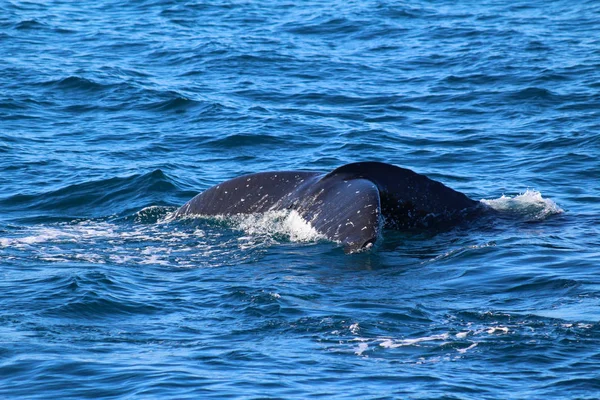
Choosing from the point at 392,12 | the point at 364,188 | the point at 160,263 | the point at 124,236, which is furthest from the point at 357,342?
the point at 392,12

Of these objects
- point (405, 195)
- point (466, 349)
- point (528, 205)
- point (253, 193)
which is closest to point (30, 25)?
point (253, 193)

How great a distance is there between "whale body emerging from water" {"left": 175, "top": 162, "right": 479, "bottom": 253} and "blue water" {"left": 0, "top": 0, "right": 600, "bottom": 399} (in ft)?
0.63

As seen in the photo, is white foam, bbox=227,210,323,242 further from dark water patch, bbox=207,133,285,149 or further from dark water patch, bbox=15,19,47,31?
dark water patch, bbox=15,19,47,31

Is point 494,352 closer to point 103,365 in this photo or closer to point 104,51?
point 103,365

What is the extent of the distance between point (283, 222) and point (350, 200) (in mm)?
1083

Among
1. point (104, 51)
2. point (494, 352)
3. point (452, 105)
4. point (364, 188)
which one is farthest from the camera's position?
point (104, 51)

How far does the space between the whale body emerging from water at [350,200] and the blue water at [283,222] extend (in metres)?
0.19

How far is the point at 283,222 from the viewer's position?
11219 mm

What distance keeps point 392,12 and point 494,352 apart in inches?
851

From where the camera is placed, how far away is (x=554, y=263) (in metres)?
10.4

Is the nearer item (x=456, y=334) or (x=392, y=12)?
(x=456, y=334)

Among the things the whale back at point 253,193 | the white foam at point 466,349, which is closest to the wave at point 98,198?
the whale back at point 253,193

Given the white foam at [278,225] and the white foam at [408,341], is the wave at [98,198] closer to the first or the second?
the white foam at [278,225]

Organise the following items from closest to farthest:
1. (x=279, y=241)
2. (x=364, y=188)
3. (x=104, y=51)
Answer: (x=364, y=188) < (x=279, y=241) < (x=104, y=51)
